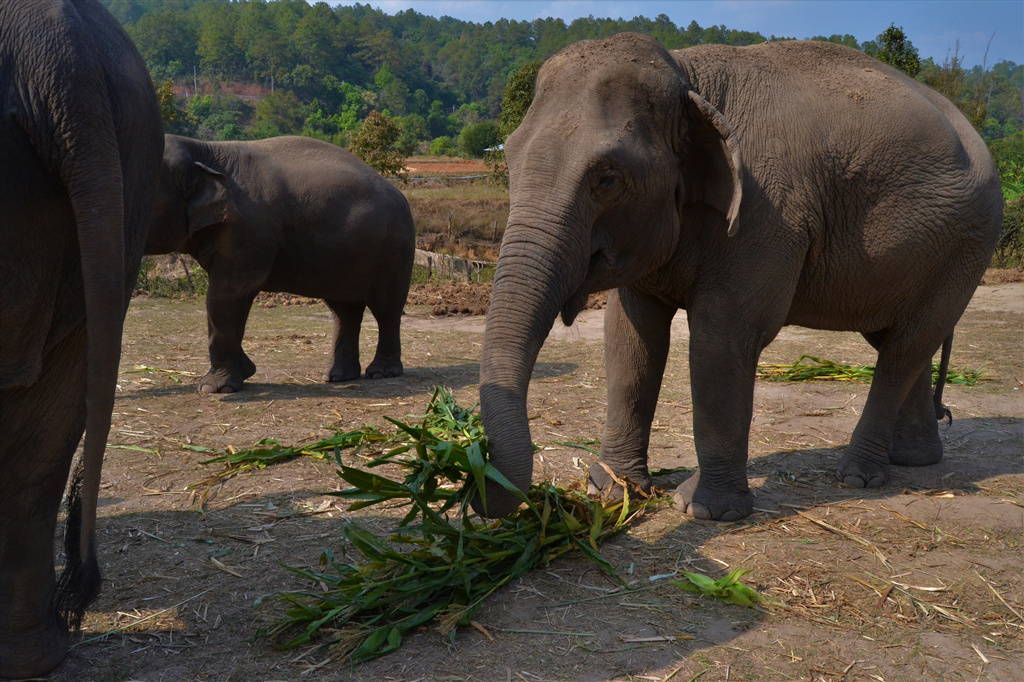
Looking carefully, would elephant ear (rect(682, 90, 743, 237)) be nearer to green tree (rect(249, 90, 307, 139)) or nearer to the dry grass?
the dry grass

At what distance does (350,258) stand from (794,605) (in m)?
5.23

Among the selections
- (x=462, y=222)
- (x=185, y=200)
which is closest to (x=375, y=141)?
(x=462, y=222)

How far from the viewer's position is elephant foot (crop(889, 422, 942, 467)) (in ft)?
17.2

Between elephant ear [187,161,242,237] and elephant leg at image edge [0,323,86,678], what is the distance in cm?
426

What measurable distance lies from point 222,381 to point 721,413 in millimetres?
4315

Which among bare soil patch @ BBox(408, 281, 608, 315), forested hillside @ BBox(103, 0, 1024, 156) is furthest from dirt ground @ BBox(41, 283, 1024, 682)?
forested hillside @ BBox(103, 0, 1024, 156)

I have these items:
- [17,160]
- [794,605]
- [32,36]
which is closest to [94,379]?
[17,160]

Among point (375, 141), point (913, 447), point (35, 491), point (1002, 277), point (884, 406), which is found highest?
point (375, 141)

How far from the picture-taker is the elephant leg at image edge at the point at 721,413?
13.2 ft

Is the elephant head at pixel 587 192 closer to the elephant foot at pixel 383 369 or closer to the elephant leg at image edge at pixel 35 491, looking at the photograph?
the elephant leg at image edge at pixel 35 491

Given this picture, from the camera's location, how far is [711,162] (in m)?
3.94

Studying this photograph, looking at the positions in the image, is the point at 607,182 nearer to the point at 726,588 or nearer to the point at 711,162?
the point at 711,162

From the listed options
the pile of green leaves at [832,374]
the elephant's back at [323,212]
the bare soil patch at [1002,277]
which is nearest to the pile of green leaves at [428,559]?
the pile of green leaves at [832,374]

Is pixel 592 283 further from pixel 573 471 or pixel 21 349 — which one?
pixel 21 349
